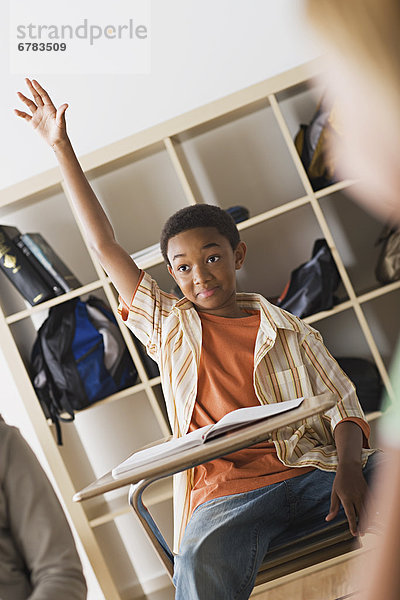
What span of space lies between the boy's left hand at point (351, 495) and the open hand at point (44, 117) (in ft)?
3.80

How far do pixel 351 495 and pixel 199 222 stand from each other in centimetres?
86

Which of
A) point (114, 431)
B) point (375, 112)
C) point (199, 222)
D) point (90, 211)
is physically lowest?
point (114, 431)

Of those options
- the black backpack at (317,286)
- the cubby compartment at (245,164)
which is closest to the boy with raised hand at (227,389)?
the black backpack at (317,286)

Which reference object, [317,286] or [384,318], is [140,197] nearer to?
[317,286]

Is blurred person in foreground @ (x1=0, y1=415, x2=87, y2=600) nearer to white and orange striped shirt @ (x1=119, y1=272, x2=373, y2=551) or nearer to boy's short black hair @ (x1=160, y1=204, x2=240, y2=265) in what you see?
white and orange striped shirt @ (x1=119, y1=272, x2=373, y2=551)

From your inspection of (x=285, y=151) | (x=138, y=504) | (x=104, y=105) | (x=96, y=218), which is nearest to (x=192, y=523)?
(x=138, y=504)

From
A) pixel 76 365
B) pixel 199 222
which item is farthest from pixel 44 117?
pixel 76 365

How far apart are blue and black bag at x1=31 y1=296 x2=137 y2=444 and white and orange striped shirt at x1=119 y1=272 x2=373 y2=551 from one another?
792 mm

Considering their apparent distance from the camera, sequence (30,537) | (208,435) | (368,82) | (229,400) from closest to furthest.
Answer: (368,82)
(30,537)
(208,435)
(229,400)

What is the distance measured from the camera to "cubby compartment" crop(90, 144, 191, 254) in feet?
9.20

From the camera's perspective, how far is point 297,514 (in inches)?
54.0

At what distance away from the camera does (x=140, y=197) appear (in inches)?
111

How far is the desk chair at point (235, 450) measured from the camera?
1.03 meters

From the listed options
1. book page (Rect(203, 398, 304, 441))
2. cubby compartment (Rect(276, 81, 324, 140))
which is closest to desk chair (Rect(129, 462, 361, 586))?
book page (Rect(203, 398, 304, 441))
